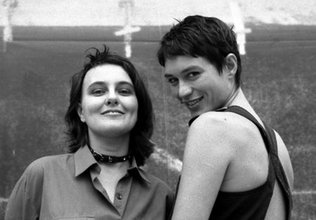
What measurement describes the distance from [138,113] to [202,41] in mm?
488

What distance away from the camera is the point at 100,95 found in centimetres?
174

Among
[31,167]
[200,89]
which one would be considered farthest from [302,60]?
[31,167]

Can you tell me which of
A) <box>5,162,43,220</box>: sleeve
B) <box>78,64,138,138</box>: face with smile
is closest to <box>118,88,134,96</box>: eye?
<box>78,64,138,138</box>: face with smile

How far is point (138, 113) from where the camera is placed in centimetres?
188

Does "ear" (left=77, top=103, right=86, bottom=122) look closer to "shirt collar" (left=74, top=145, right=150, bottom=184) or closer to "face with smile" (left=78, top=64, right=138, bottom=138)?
"face with smile" (left=78, top=64, right=138, bottom=138)

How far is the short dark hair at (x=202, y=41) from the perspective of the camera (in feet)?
4.90

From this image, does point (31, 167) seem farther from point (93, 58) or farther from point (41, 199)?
point (93, 58)

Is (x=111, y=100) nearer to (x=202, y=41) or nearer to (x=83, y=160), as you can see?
(x=83, y=160)

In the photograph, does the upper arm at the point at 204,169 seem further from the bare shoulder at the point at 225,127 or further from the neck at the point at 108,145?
the neck at the point at 108,145

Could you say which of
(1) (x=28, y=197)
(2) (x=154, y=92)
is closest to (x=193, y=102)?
(1) (x=28, y=197)

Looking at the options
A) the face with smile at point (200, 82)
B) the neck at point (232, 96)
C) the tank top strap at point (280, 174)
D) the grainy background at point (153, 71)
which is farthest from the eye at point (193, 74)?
the grainy background at point (153, 71)

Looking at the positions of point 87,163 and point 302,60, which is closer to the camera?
point 87,163

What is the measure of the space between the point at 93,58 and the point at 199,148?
684mm

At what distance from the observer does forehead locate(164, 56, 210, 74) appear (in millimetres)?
1507
